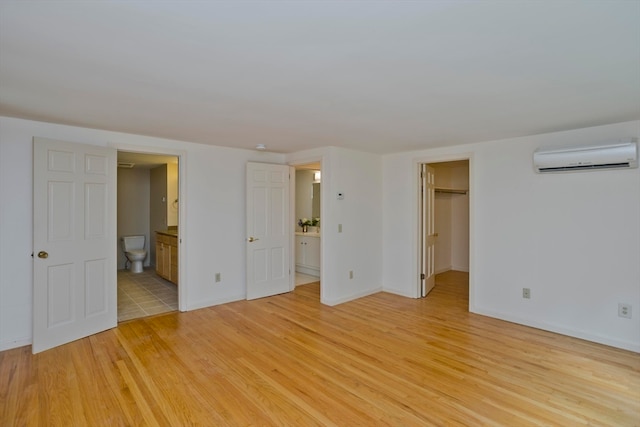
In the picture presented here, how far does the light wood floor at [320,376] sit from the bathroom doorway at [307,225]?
2432 mm

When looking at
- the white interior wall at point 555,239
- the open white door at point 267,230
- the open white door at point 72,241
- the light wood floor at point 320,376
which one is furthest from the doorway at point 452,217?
the open white door at point 72,241

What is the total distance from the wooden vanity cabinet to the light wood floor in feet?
5.38

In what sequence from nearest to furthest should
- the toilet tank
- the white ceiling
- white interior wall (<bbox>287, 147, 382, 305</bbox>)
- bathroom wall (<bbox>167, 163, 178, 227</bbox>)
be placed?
1. the white ceiling
2. white interior wall (<bbox>287, 147, 382, 305</bbox>)
3. bathroom wall (<bbox>167, 163, 178, 227</bbox>)
4. the toilet tank

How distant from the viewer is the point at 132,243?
277 inches

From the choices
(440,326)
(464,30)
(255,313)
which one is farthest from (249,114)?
(440,326)

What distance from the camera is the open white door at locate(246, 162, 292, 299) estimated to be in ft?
16.0

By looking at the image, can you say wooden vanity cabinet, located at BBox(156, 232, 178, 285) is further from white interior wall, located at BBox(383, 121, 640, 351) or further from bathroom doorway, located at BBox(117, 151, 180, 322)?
white interior wall, located at BBox(383, 121, 640, 351)

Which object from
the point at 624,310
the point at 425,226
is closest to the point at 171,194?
the point at 425,226

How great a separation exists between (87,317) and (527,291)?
4.96m

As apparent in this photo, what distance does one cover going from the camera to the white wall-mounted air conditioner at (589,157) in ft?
10.3

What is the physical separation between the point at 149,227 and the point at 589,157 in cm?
783

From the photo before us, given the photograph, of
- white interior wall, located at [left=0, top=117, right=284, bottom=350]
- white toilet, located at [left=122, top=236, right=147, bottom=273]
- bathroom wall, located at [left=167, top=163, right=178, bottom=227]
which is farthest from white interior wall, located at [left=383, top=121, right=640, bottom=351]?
white toilet, located at [left=122, top=236, right=147, bottom=273]

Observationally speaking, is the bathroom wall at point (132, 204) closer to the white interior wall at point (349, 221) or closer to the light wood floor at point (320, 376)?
the light wood floor at point (320, 376)

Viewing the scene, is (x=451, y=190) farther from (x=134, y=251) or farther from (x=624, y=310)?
(x=134, y=251)
